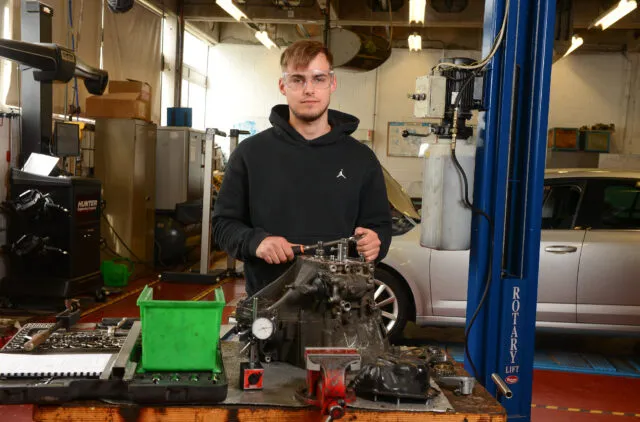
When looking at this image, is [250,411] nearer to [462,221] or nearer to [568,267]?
[462,221]

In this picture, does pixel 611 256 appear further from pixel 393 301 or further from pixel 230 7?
pixel 230 7

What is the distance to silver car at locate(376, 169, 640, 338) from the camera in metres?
4.54

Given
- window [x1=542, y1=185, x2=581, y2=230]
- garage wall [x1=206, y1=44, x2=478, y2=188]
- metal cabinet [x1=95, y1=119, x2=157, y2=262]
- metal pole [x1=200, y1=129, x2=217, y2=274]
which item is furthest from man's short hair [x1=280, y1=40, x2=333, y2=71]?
garage wall [x1=206, y1=44, x2=478, y2=188]

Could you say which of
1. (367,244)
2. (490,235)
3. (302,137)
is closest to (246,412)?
(367,244)

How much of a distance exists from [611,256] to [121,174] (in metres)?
5.32

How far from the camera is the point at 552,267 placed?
457cm

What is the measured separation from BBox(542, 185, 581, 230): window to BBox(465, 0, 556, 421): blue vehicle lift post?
2241mm

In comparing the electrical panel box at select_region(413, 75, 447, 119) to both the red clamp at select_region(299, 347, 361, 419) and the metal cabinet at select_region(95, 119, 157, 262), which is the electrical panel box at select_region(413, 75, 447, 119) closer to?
the red clamp at select_region(299, 347, 361, 419)

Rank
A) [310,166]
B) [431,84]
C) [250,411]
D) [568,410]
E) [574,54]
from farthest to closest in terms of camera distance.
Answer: [574,54] → [568,410] → [431,84] → [310,166] → [250,411]

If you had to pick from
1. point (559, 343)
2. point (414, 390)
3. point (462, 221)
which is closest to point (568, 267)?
point (559, 343)

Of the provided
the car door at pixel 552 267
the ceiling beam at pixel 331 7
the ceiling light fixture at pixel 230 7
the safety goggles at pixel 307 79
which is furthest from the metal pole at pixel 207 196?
the safety goggles at pixel 307 79

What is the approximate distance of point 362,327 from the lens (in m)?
1.87

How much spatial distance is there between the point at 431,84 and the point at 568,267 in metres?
2.64

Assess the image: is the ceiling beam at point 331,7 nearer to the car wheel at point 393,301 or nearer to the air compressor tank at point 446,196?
the car wheel at point 393,301
